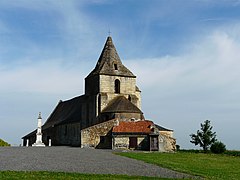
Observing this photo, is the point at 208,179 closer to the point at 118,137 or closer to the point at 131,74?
the point at 118,137

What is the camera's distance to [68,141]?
1922 inches

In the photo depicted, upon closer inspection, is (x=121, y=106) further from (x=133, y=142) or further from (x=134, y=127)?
(x=133, y=142)

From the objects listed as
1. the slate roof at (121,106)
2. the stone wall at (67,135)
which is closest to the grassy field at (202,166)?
the slate roof at (121,106)

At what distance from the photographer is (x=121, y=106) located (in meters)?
41.0

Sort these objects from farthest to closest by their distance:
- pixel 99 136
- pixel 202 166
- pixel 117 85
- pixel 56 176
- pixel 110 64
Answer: pixel 110 64, pixel 117 85, pixel 99 136, pixel 202 166, pixel 56 176

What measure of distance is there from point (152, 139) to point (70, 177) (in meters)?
23.5

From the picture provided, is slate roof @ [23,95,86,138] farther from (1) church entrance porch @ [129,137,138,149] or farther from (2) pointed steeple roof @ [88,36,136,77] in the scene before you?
(1) church entrance porch @ [129,137,138,149]

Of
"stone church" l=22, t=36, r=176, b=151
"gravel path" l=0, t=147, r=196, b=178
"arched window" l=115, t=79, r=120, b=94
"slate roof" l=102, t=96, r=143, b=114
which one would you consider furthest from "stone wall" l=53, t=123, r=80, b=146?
"gravel path" l=0, t=147, r=196, b=178

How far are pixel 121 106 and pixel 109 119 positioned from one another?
2.00 m

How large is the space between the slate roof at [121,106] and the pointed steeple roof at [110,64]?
3405 millimetres

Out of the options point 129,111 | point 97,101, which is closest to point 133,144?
point 129,111

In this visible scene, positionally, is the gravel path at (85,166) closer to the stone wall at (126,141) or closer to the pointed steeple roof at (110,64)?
the stone wall at (126,141)

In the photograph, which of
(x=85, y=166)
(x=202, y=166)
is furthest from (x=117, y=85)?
(x=85, y=166)

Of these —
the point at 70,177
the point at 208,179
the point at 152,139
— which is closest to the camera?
the point at 70,177
